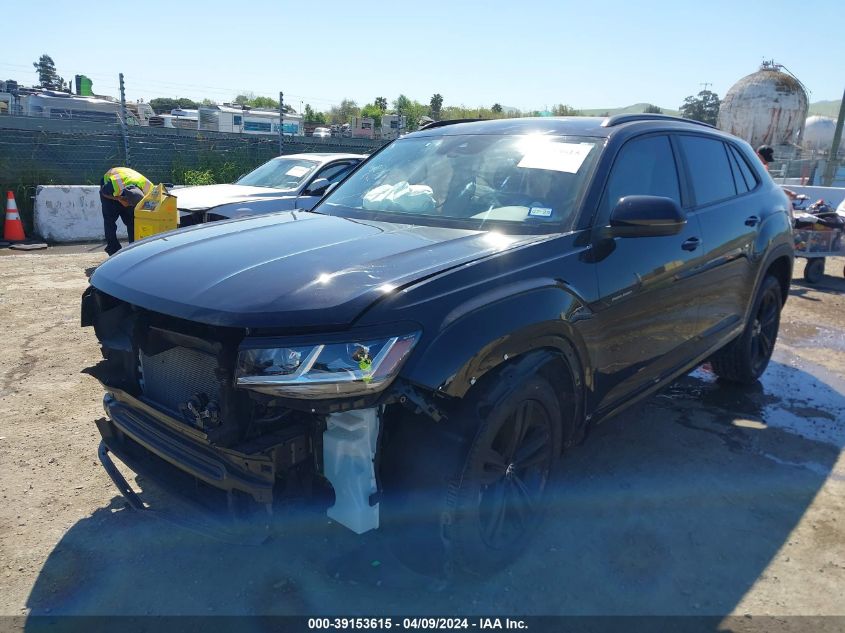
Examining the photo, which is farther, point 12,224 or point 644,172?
point 12,224

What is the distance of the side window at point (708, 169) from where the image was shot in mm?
3912

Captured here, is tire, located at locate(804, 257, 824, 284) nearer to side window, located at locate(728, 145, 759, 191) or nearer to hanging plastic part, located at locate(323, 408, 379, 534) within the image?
side window, located at locate(728, 145, 759, 191)

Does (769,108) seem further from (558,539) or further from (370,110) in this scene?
(370,110)

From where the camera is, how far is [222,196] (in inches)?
324

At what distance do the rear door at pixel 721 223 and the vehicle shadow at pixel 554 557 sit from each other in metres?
0.90

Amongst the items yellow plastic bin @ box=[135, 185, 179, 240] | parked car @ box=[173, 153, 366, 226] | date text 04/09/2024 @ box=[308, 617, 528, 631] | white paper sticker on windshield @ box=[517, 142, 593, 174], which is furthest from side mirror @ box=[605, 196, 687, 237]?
yellow plastic bin @ box=[135, 185, 179, 240]

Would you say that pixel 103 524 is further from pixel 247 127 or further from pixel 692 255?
pixel 247 127

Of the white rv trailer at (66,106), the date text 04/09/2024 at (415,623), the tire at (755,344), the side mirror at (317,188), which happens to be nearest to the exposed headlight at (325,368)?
the date text 04/09/2024 at (415,623)

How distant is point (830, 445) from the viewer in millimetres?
4117

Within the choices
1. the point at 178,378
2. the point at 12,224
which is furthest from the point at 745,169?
the point at 12,224

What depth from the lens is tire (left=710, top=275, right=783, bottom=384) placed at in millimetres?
4781

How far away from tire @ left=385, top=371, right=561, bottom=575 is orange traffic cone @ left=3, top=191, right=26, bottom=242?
36.2 feet

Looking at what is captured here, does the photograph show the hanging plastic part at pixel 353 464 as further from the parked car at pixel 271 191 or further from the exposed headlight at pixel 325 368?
the parked car at pixel 271 191

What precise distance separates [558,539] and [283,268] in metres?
1.79
